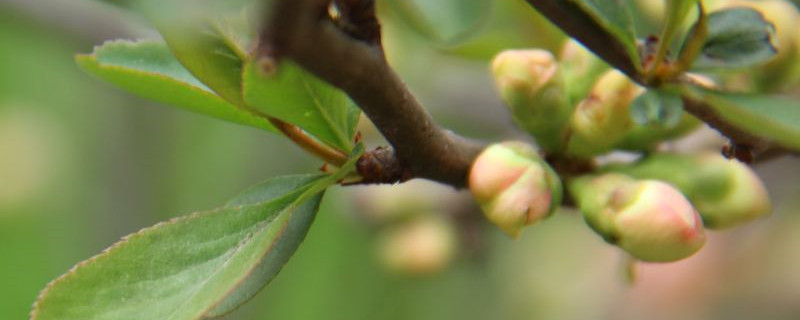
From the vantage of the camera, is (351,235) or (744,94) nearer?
(744,94)

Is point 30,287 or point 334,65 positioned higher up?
point 334,65

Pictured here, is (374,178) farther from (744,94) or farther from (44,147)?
(44,147)

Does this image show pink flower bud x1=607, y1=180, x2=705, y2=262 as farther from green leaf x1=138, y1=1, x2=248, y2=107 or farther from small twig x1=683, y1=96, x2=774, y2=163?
green leaf x1=138, y1=1, x2=248, y2=107

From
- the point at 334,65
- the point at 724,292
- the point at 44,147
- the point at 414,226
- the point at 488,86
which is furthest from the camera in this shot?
the point at 44,147

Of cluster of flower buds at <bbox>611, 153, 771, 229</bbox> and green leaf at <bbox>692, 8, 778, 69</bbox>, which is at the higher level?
green leaf at <bbox>692, 8, 778, 69</bbox>

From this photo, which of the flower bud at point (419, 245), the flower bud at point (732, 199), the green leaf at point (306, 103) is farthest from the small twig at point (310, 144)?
the flower bud at point (419, 245)

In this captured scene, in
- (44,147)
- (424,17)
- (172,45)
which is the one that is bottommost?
(44,147)

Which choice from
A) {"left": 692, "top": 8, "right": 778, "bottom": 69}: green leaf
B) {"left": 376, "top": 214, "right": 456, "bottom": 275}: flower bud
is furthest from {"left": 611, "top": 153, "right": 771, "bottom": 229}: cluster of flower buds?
{"left": 376, "top": 214, "right": 456, "bottom": 275}: flower bud

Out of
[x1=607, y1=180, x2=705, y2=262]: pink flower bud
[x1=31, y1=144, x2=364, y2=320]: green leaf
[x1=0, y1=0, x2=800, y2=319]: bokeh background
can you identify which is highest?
[x1=31, y1=144, x2=364, y2=320]: green leaf

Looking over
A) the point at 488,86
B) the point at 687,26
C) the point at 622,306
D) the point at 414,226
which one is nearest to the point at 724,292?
the point at 622,306
